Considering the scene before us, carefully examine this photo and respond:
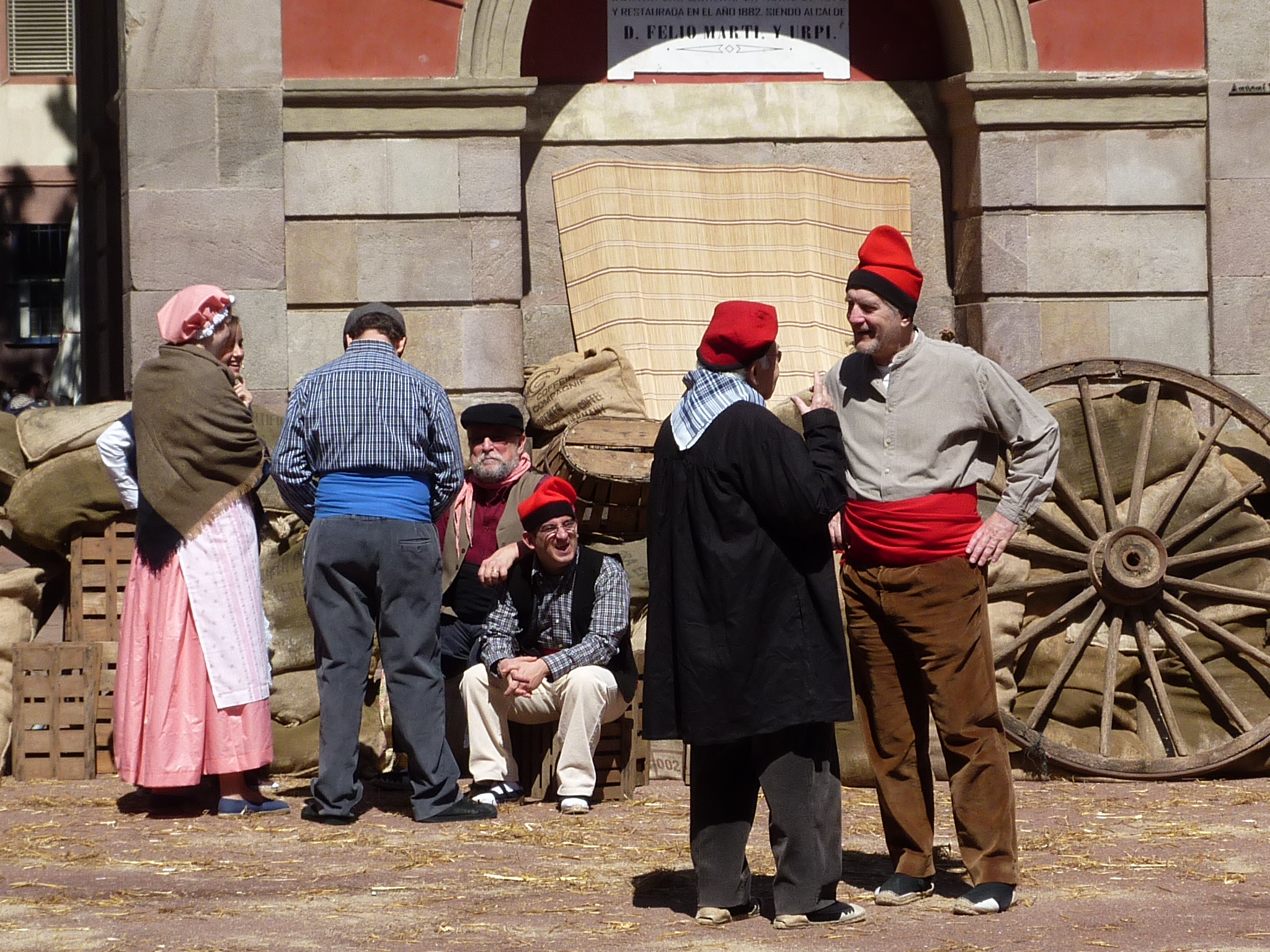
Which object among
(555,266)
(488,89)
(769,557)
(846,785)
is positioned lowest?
(846,785)

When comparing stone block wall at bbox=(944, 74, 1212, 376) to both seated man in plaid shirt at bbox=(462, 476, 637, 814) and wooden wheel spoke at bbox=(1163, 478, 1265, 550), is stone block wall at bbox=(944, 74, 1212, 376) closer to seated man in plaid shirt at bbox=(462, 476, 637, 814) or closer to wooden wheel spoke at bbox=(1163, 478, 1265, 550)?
wooden wheel spoke at bbox=(1163, 478, 1265, 550)

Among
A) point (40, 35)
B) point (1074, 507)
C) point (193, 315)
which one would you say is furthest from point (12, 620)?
point (40, 35)

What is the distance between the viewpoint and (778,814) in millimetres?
4781

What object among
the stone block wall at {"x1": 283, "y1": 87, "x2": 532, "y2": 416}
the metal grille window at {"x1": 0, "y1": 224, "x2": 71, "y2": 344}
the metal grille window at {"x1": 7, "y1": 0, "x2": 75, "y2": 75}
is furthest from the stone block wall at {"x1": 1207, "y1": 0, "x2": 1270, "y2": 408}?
the metal grille window at {"x1": 7, "y1": 0, "x2": 75, "y2": 75}

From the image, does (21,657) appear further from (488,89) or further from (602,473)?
(488,89)

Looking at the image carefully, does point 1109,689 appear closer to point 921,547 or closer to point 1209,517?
point 1209,517

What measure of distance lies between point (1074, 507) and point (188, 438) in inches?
139

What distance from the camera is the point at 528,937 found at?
4.59m

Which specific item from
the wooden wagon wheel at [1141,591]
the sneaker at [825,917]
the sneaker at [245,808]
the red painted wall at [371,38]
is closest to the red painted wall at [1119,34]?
the wooden wagon wheel at [1141,591]

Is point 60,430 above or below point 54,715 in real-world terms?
above

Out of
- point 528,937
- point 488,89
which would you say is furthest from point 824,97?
point 528,937

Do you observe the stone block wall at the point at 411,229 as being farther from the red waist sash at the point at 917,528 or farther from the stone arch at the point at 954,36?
the red waist sash at the point at 917,528

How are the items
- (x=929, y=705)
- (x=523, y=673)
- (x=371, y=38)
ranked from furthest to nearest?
(x=371, y=38) < (x=523, y=673) < (x=929, y=705)

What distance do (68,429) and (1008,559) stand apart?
401 centimetres
